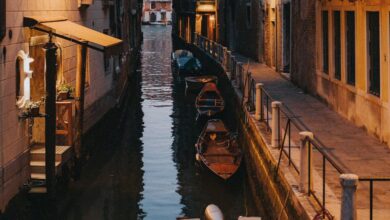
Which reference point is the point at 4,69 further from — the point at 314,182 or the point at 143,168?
the point at 143,168

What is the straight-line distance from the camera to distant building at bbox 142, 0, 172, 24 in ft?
521

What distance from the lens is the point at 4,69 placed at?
446 inches

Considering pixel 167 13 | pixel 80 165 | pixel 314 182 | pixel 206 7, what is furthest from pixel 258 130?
pixel 167 13

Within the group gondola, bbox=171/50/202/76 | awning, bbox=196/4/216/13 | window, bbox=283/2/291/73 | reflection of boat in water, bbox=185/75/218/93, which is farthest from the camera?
awning, bbox=196/4/216/13

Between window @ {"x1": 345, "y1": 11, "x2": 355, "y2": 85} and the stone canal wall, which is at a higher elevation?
window @ {"x1": 345, "y1": 11, "x2": 355, "y2": 85}

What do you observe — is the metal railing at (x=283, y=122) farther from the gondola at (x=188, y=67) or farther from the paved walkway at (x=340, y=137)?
the gondola at (x=188, y=67)

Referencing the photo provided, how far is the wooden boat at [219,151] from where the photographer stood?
48.8 ft

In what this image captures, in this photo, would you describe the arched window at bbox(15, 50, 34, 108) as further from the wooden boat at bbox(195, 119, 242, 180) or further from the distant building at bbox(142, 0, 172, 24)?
the distant building at bbox(142, 0, 172, 24)

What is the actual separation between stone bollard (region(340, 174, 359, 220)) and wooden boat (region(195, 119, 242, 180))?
314 inches

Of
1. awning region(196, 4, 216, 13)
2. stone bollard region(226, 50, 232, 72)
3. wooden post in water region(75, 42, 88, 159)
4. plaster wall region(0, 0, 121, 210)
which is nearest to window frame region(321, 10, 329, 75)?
wooden post in water region(75, 42, 88, 159)

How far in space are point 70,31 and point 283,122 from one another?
4.96 m

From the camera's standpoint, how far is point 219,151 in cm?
1641

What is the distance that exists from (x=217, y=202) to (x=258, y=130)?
1688 mm

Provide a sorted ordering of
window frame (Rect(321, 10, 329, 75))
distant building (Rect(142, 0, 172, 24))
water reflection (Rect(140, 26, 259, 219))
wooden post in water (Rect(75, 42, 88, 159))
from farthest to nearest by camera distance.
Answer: distant building (Rect(142, 0, 172, 24))
window frame (Rect(321, 10, 329, 75))
wooden post in water (Rect(75, 42, 88, 159))
water reflection (Rect(140, 26, 259, 219))
